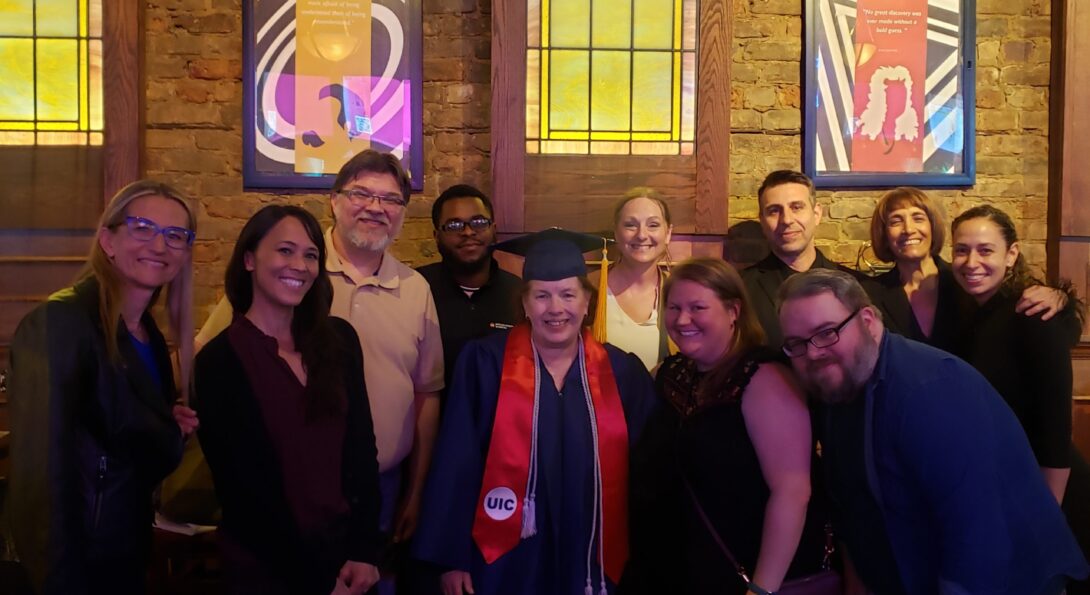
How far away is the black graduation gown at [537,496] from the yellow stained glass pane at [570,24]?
2.23m

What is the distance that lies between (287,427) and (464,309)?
1.05 m

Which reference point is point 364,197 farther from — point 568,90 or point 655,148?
point 655,148

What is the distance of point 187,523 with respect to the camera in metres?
3.07

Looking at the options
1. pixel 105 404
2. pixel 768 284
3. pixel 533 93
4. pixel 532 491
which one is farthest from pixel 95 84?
pixel 768 284

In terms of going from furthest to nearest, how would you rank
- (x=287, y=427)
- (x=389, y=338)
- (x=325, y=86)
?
(x=325, y=86)
(x=389, y=338)
(x=287, y=427)

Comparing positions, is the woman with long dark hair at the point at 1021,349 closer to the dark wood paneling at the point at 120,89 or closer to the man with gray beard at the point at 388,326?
the man with gray beard at the point at 388,326

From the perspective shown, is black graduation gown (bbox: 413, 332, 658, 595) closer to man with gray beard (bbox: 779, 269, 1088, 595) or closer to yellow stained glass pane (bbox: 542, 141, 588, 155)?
man with gray beard (bbox: 779, 269, 1088, 595)

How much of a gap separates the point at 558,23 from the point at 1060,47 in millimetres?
2626

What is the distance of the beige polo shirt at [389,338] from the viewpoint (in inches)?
101

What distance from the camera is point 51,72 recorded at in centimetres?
394

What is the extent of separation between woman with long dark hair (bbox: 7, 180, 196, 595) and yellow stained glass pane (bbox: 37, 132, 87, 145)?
216 cm

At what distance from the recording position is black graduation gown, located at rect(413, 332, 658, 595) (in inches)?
90.3

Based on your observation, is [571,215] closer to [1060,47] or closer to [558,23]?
[558,23]

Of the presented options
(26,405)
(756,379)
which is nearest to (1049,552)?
(756,379)
